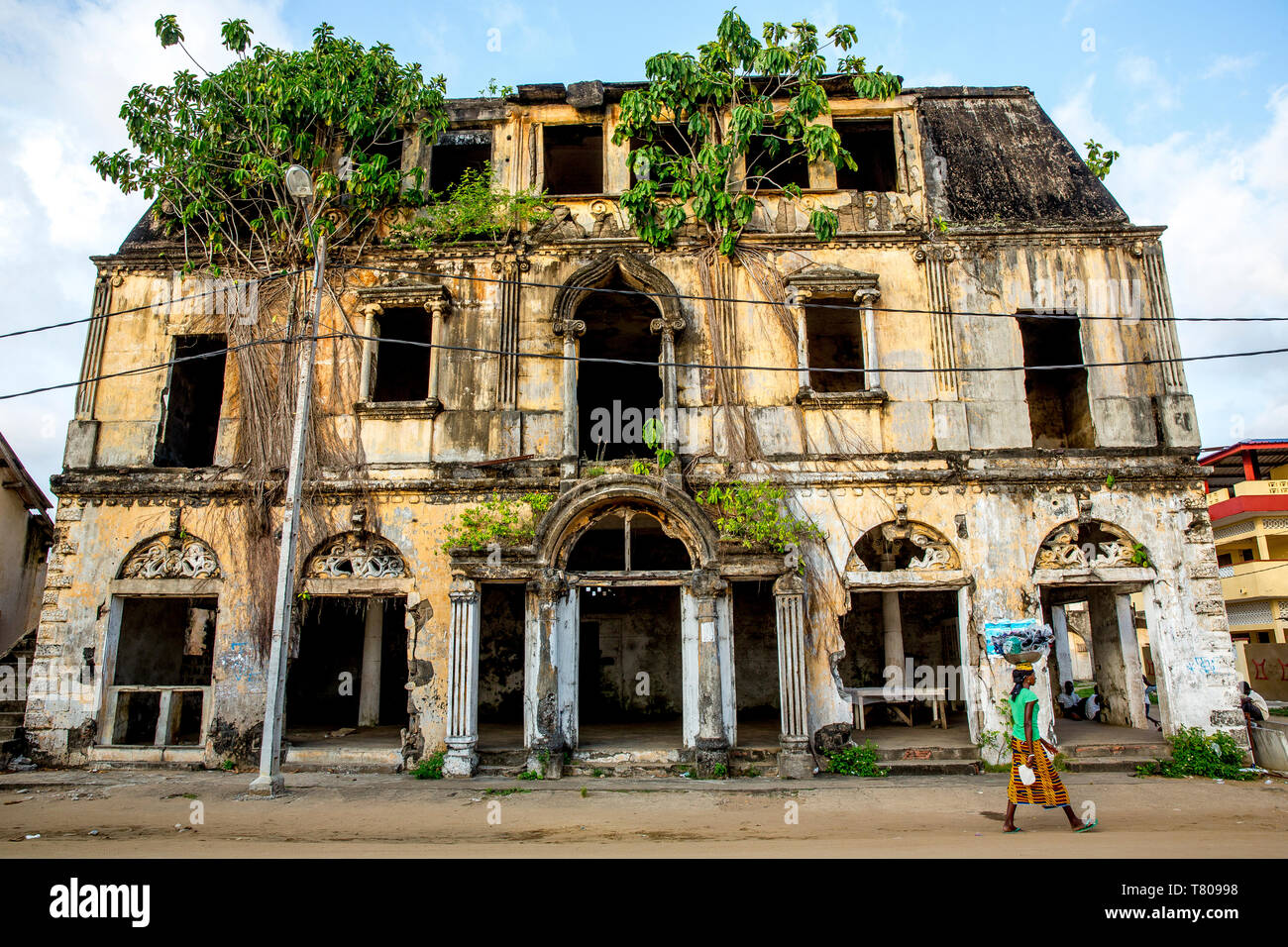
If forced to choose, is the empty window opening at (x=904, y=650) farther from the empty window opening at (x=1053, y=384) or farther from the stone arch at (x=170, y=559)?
the stone arch at (x=170, y=559)

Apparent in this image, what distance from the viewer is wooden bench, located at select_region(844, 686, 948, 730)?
13.4m

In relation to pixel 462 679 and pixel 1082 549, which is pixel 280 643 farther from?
pixel 1082 549

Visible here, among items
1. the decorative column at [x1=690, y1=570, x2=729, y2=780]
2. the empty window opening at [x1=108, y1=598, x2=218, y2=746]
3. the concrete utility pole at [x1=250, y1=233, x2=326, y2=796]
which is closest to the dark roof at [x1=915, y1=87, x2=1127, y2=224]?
the decorative column at [x1=690, y1=570, x2=729, y2=780]

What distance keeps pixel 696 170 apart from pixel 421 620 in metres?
8.34

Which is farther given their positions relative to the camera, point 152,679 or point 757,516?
point 152,679

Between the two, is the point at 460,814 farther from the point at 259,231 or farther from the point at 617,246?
the point at 259,231

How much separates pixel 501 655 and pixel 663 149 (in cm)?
1034

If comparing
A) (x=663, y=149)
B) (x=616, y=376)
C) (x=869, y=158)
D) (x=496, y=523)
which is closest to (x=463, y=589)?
(x=496, y=523)

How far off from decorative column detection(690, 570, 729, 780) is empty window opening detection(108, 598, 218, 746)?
7291mm

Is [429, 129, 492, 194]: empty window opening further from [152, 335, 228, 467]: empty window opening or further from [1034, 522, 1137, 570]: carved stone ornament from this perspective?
[1034, 522, 1137, 570]: carved stone ornament

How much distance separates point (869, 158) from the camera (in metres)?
15.1

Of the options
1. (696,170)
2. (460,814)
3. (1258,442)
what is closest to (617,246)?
(696,170)

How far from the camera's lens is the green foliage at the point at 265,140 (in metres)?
12.6

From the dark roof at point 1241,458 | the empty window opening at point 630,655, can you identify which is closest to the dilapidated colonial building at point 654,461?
the empty window opening at point 630,655
